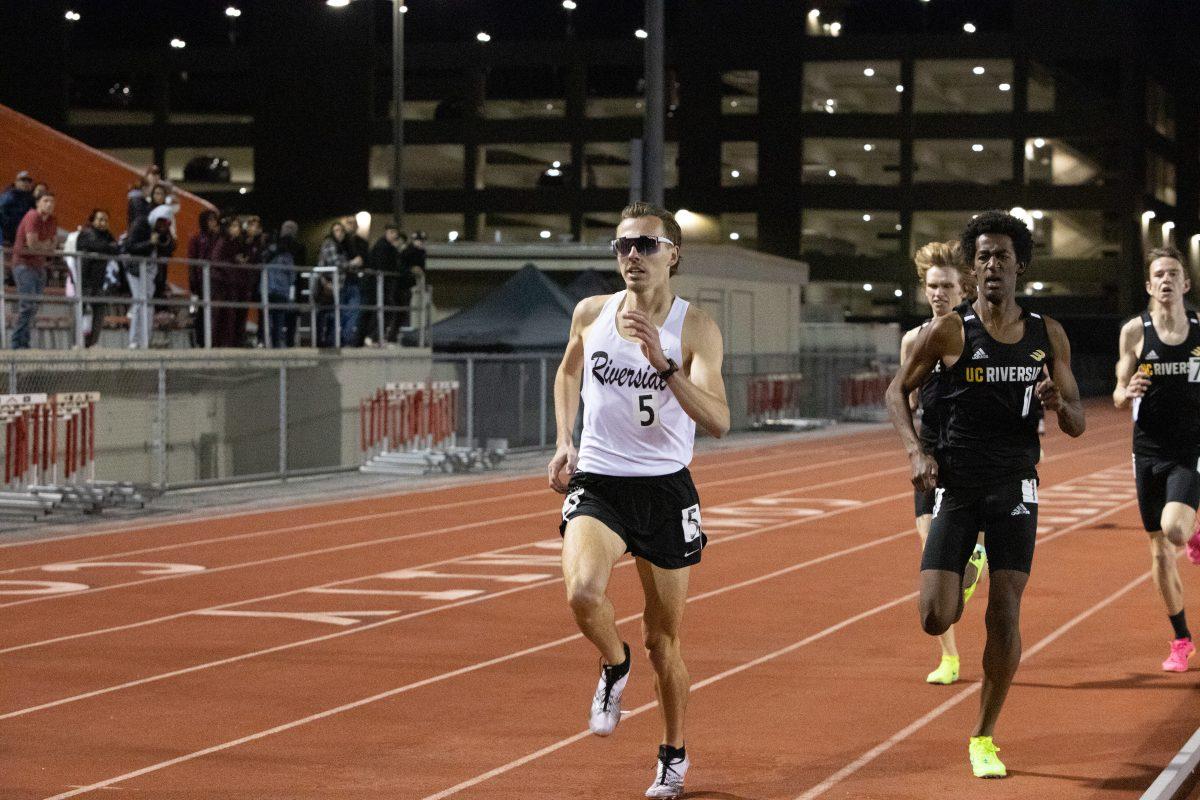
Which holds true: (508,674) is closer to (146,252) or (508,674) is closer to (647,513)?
(647,513)

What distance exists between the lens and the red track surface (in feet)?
23.0

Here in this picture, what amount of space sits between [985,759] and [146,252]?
1608 centimetres

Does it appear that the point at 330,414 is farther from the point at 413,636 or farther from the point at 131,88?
the point at 131,88

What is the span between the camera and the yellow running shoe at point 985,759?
6836 mm

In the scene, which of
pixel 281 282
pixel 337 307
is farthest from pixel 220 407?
pixel 337 307

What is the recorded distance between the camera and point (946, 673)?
907 centimetres

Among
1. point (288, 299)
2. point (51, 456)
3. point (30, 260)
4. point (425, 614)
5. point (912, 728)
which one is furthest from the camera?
point (288, 299)

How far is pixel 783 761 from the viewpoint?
23.7ft

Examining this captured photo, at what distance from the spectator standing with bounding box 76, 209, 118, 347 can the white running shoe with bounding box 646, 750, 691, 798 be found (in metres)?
15.4

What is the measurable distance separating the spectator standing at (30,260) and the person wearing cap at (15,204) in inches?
19.7

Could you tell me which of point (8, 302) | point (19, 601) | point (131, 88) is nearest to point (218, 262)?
point (8, 302)

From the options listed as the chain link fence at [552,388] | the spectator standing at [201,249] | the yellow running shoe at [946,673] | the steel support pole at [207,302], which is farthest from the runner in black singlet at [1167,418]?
the chain link fence at [552,388]

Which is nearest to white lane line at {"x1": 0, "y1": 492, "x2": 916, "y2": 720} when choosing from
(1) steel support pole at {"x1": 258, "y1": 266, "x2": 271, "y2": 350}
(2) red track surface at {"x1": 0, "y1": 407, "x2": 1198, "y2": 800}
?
(2) red track surface at {"x1": 0, "y1": 407, "x2": 1198, "y2": 800}

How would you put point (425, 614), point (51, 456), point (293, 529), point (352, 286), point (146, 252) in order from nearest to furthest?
1. point (425, 614)
2. point (293, 529)
3. point (51, 456)
4. point (146, 252)
5. point (352, 286)
